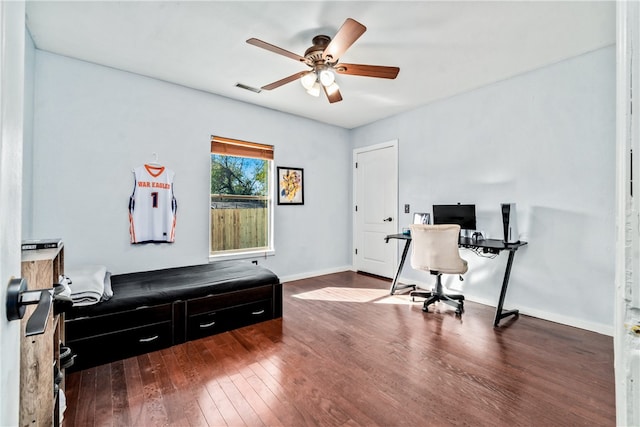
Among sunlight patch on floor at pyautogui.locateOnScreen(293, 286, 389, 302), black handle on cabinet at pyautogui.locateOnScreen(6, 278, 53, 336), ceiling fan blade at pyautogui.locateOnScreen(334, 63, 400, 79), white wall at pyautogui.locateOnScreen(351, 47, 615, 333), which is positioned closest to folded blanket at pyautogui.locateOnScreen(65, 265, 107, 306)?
black handle on cabinet at pyautogui.locateOnScreen(6, 278, 53, 336)

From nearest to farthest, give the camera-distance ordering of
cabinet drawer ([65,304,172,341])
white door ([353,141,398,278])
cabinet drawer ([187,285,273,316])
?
cabinet drawer ([65,304,172,341]) → cabinet drawer ([187,285,273,316]) → white door ([353,141,398,278])

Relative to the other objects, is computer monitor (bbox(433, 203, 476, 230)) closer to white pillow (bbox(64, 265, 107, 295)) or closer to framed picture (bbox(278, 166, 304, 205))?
framed picture (bbox(278, 166, 304, 205))

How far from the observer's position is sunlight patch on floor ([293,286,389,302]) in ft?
11.8

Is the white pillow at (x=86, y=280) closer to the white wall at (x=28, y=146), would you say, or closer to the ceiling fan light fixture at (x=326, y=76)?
the white wall at (x=28, y=146)

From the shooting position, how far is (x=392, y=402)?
5.60 feet

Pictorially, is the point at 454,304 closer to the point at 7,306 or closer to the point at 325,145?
the point at 325,145

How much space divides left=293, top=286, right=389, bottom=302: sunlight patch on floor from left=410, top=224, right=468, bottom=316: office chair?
73cm

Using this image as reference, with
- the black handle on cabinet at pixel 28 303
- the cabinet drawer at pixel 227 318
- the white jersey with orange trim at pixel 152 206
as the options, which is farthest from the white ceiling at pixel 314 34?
the cabinet drawer at pixel 227 318

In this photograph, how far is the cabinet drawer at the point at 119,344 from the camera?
6.65 ft

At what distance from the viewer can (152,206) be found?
3195 millimetres

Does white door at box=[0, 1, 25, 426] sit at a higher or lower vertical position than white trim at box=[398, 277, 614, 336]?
A: higher

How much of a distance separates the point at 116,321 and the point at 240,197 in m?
2.20

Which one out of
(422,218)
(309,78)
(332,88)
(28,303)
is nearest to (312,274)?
(422,218)

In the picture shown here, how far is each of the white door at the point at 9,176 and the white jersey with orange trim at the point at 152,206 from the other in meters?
2.88
